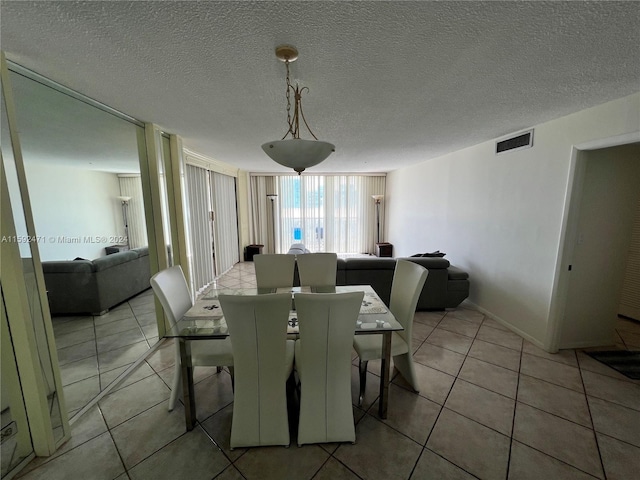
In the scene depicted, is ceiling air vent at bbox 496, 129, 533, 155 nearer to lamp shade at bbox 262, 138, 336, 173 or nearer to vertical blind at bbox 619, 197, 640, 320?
vertical blind at bbox 619, 197, 640, 320

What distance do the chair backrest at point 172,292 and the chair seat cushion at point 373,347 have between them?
131 cm

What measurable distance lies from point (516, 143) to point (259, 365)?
11.0ft

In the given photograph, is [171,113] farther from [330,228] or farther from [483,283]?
[330,228]

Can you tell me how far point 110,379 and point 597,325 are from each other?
4608 mm

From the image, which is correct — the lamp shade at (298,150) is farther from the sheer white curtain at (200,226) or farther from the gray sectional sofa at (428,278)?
the sheer white curtain at (200,226)

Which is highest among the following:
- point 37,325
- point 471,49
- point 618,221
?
point 471,49

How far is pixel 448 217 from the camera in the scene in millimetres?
4035

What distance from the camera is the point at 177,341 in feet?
5.30

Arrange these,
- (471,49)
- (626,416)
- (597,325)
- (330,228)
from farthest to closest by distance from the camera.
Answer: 1. (330,228)
2. (597,325)
3. (626,416)
4. (471,49)

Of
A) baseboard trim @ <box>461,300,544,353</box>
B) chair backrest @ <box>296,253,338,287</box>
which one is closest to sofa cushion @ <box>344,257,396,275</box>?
chair backrest @ <box>296,253,338,287</box>

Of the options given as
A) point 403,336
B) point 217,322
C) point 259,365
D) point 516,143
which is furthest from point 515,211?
point 217,322

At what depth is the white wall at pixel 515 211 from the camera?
222cm

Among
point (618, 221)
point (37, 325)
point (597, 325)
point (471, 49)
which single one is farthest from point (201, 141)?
point (597, 325)

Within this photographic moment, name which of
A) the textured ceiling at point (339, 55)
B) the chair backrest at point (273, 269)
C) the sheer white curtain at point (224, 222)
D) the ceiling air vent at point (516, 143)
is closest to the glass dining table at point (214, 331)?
the chair backrest at point (273, 269)
